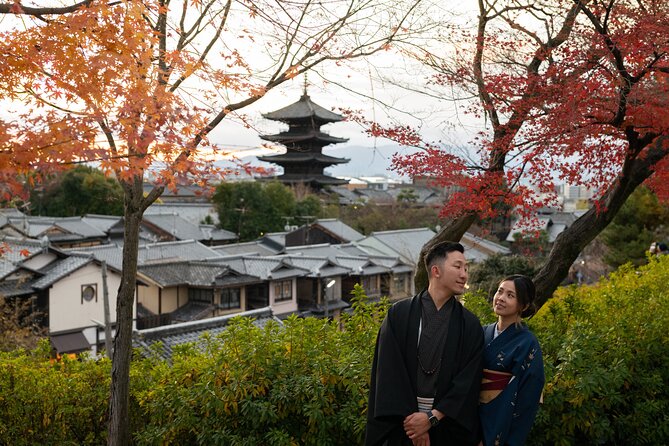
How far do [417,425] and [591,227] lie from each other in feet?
11.0

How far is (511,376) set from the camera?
2.68m

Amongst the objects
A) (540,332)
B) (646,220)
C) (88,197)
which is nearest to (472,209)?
(540,332)

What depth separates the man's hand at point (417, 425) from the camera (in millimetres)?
2590

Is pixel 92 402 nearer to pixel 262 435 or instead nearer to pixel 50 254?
pixel 262 435

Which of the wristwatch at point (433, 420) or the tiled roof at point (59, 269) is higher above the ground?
the wristwatch at point (433, 420)

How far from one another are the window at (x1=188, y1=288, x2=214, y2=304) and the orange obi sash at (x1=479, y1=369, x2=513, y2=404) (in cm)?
1930

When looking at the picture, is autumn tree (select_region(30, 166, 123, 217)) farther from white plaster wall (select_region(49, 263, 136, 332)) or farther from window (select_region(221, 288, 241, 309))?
white plaster wall (select_region(49, 263, 136, 332))

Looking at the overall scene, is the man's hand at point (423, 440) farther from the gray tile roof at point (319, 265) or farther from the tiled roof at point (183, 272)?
the gray tile roof at point (319, 265)

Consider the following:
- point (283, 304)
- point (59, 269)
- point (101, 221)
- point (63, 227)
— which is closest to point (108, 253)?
point (59, 269)

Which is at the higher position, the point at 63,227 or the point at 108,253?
the point at 63,227

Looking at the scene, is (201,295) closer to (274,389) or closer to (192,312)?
(192,312)

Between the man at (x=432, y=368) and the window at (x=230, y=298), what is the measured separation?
1949cm

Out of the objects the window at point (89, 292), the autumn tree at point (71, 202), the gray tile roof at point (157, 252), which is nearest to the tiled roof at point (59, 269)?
the window at point (89, 292)

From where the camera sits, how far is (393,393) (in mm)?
2627
